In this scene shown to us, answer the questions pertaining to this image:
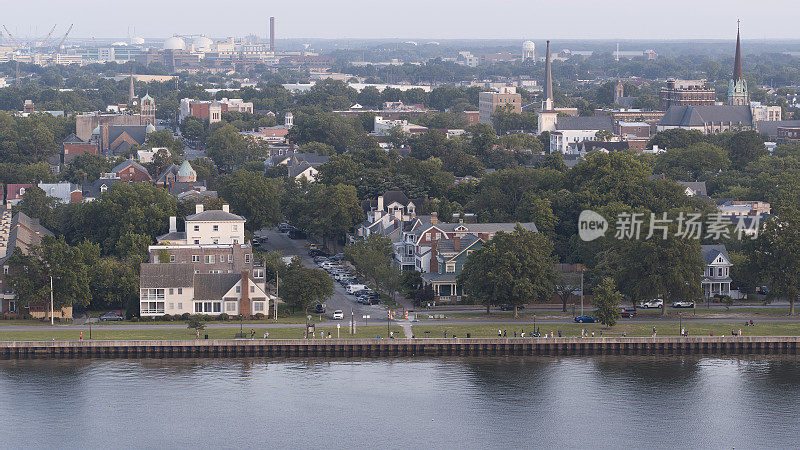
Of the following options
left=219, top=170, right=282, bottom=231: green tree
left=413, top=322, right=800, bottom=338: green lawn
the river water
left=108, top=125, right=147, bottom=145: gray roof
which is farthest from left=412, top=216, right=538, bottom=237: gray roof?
left=108, top=125, right=147, bottom=145: gray roof

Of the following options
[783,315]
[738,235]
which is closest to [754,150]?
[738,235]

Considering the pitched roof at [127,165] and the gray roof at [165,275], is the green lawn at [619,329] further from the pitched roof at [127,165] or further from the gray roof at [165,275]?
the pitched roof at [127,165]

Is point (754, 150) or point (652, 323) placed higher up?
point (754, 150)

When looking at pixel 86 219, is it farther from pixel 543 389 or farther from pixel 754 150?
pixel 754 150

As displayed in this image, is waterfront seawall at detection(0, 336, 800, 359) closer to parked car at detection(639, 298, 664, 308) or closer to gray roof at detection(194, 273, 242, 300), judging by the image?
gray roof at detection(194, 273, 242, 300)

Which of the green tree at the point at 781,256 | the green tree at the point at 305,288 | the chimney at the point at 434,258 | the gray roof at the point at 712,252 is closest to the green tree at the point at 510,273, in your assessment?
the chimney at the point at 434,258

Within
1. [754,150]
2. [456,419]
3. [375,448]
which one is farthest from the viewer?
[754,150]
